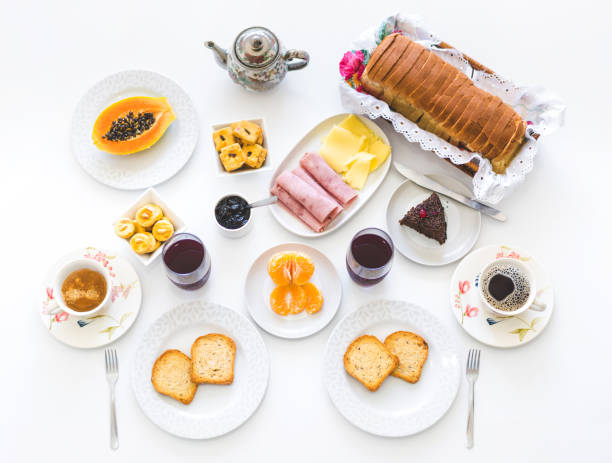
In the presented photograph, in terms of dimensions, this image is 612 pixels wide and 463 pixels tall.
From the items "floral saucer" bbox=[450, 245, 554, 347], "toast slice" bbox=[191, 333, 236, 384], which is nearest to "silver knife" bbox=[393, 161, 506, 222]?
"floral saucer" bbox=[450, 245, 554, 347]

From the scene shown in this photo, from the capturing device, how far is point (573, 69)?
2.33 metres

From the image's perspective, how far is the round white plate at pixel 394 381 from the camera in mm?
2092

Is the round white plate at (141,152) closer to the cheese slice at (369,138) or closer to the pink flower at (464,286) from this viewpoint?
the cheese slice at (369,138)

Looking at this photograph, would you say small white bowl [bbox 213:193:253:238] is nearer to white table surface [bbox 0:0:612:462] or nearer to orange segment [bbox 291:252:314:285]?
white table surface [bbox 0:0:612:462]

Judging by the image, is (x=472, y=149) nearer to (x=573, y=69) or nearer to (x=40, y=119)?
(x=573, y=69)

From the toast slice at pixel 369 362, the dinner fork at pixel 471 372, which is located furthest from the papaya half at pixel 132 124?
the dinner fork at pixel 471 372

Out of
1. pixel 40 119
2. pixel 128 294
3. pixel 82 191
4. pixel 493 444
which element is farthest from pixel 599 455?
pixel 40 119

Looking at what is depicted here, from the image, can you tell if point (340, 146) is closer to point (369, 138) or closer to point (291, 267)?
point (369, 138)

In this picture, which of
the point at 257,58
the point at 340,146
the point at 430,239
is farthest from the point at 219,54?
the point at 430,239

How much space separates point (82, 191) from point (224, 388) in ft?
2.95

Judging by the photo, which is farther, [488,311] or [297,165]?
[297,165]

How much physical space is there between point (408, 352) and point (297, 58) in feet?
3.69

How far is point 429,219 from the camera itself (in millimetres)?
2164

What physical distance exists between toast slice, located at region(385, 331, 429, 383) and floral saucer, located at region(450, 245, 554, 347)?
A: 17cm
